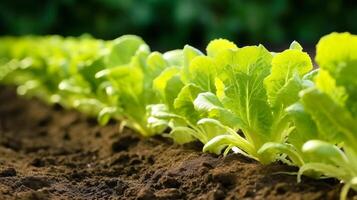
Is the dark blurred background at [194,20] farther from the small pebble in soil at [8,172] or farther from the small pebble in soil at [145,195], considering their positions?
the small pebble in soil at [145,195]

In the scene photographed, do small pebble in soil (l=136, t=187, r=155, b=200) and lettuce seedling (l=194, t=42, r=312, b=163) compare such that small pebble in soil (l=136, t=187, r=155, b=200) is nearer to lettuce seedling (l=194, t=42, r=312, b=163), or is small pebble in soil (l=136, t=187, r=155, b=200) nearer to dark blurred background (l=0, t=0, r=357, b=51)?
lettuce seedling (l=194, t=42, r=312, b=163)

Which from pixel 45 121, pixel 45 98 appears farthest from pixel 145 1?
pixel 45 121

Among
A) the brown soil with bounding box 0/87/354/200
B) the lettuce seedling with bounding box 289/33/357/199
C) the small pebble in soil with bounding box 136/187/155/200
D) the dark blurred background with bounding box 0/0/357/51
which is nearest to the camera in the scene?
the lettuce seedling with bounding box 289/33/357/199

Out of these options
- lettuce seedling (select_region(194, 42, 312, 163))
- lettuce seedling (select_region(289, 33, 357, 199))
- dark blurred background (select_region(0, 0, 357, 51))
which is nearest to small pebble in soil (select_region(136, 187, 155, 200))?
lettuce seedling (select_region(194, 42, 312, 163))

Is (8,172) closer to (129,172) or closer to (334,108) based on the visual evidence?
(129,172)

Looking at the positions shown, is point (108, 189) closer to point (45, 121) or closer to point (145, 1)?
point (45, 121)

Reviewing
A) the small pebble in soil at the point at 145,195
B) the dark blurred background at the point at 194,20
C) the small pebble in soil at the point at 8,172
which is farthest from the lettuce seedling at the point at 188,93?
the dark blurred background at the point at 194,20
